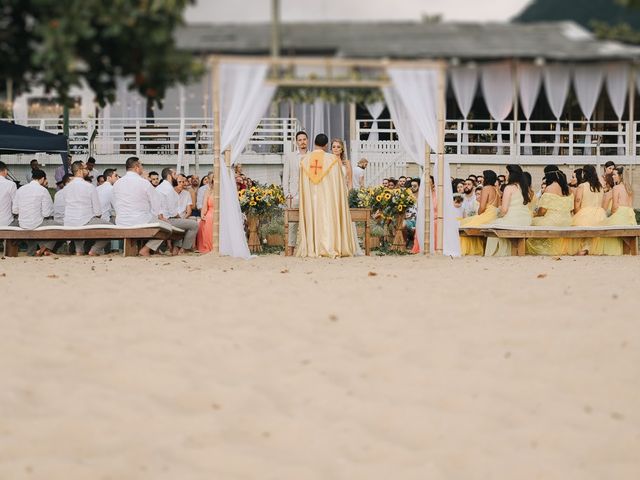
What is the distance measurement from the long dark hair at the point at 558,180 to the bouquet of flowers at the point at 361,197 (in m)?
2.89

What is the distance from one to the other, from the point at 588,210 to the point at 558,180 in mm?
657

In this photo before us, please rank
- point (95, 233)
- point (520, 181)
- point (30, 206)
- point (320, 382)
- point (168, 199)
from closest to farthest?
point (320, 382) → point (95, 233) → point (30, 206) → point (520, 181) → point (168, 199)

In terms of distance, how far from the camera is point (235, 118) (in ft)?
47.6

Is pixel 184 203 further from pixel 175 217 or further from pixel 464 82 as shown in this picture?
pixel 464 82

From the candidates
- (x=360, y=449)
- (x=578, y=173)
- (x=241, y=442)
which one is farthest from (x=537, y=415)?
(x=578, y=173)

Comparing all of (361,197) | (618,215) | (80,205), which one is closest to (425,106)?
(361,197)

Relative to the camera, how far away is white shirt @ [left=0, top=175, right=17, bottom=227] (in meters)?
16.4

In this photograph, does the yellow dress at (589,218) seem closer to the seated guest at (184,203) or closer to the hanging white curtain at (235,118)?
the hanging white curtain at (235,118)

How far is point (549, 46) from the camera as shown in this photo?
13.1 metres

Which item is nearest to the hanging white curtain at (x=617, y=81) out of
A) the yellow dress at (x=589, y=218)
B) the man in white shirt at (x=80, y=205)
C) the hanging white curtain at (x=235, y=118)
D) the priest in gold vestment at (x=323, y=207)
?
the yellow dress at (x=589, y=218)

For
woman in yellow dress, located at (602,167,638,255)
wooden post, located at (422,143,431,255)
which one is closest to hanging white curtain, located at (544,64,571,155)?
wooden post, located at (422,143,431,255)

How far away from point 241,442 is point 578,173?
1183 cm

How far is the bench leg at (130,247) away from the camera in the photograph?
15.7 metres

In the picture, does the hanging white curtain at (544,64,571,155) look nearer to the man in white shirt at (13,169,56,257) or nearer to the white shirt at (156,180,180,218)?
the white shirt at (156,180,180,218)
